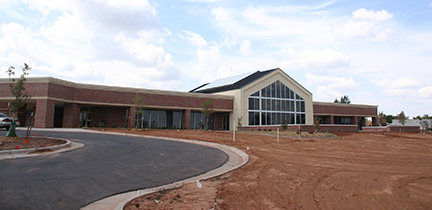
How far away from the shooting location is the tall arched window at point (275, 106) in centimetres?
Result: 3812

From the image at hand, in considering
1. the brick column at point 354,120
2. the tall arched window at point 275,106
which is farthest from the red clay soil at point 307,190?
the brick column at point 354,120

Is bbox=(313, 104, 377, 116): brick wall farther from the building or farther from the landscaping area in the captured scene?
the landscaping area

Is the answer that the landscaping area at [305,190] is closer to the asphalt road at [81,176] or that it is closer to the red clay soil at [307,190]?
the red clay soil at [307,190]

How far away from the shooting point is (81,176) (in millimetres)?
6500

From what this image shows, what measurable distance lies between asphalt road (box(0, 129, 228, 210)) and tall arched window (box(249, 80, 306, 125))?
28656mm

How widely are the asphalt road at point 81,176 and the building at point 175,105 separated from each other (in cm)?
2143

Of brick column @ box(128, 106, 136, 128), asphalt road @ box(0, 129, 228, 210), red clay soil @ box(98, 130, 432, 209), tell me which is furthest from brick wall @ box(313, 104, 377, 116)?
asphalt road @ box(0, 129, 228, 210)

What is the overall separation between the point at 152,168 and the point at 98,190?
2625mm

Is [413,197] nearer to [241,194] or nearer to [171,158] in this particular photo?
[241,194]

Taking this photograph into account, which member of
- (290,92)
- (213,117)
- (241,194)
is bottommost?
(241,194)

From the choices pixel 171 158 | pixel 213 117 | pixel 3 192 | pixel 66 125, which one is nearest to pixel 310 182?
pixel 171 158

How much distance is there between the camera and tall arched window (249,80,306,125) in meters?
38.1

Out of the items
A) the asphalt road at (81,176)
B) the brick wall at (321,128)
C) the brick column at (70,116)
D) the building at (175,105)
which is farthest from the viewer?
the brick column at (70,116)

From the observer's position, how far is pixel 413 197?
16.9ft
